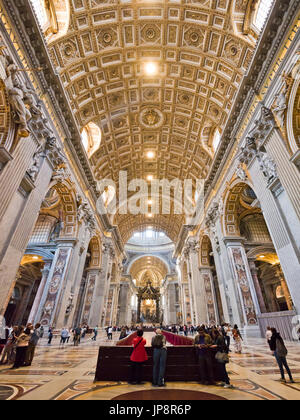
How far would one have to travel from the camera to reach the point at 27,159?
8.11 m

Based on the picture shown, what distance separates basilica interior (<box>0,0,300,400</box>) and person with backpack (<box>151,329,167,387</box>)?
9.8 inches

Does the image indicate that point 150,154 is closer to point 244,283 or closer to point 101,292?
point 244,283

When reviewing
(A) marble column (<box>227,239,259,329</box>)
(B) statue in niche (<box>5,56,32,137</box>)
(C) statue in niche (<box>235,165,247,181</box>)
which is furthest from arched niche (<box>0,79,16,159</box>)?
(A) marble column (<box>227,239,259,329</box>)

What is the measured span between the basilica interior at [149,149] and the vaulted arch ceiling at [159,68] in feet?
0.25

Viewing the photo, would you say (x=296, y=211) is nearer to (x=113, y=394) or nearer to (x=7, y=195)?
(x=113, y=394)

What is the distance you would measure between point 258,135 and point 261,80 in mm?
2511

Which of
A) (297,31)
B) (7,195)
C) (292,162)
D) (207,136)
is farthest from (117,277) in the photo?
(297,31)

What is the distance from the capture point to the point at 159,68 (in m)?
12.9

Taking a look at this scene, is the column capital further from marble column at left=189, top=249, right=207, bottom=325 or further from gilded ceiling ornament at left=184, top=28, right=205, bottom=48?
gilded ceiling ornament at left=184, top=28, right=205, bottom=48

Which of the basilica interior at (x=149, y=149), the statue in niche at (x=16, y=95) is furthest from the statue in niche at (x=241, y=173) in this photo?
the statue in niche at (x=16, y=95)

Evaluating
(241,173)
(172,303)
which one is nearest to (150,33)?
(241,173)

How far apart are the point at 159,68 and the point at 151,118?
354cm

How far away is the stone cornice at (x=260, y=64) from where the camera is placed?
7.26 m

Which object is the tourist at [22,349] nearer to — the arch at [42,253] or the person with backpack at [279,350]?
the person with backpack at [279,350]
